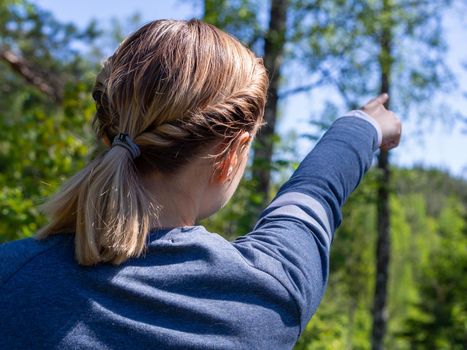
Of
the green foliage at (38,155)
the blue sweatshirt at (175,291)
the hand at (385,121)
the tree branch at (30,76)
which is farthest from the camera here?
the tree branch at (30,76)

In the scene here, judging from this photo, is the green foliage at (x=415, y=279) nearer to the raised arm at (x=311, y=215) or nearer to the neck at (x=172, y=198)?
the raised arm at (x=311, y=215)

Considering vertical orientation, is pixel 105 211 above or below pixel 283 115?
below

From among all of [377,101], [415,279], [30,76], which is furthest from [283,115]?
[415,279]

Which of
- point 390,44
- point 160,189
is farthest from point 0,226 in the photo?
point 390,44

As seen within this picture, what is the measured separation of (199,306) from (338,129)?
1.74 ft

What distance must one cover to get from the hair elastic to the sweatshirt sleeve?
246 mm

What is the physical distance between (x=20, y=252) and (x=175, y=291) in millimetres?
270

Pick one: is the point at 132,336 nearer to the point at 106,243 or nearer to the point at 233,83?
the point at 106,243

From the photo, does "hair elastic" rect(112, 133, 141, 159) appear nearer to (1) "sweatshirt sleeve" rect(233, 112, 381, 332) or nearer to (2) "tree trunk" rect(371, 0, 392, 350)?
(1) "sweatshirt sleeve" rect(233, 112, 381, 332)

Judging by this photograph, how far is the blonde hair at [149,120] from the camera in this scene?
112 centimetres

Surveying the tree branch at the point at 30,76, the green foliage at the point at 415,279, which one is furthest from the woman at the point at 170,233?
the tree branch at the point at 30,76

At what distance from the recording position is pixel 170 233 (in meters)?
1.17

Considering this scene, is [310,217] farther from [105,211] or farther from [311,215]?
[105,211]

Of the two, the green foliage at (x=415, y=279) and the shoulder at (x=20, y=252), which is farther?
the green foliage at (x=415, y=279)
